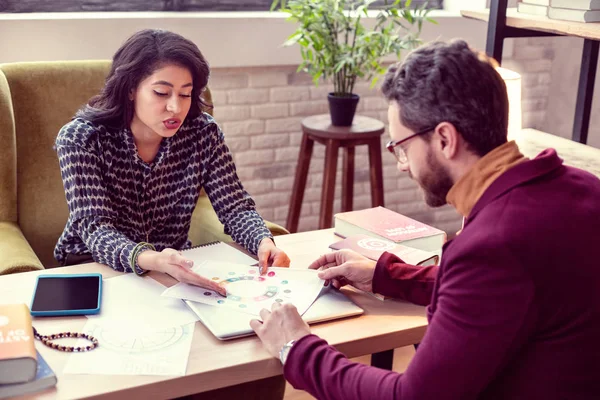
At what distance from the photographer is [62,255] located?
1954mm

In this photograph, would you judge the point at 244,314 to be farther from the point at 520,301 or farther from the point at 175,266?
the point at 520,301

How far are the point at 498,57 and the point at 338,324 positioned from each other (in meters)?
0.90

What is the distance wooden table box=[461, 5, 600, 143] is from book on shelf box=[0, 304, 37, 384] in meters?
1.31

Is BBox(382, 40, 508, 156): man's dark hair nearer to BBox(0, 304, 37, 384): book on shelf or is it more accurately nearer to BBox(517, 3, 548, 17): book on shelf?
BBox(0, 304, 37, 384): book on shelf

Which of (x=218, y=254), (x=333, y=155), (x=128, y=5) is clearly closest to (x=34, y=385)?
(x=218, y=254)

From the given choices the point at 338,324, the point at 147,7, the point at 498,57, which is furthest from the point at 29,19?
the point at 338,324

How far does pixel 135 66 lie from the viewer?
1.87m

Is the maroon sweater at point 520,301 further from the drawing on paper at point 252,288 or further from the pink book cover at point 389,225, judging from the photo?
the pink book cover at point 389,225

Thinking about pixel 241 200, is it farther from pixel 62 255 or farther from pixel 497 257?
pixel 497 257

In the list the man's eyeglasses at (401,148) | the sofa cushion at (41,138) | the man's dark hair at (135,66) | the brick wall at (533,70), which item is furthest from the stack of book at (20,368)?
the brick wall at (533,70)

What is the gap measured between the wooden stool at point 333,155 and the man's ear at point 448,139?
1.77 m

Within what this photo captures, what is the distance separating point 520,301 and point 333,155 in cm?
200

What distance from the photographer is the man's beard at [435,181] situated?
1202 millimetres

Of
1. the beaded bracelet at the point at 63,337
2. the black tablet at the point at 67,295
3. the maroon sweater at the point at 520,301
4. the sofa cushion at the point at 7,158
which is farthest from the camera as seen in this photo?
the sofa cushion at the point at 7,158
